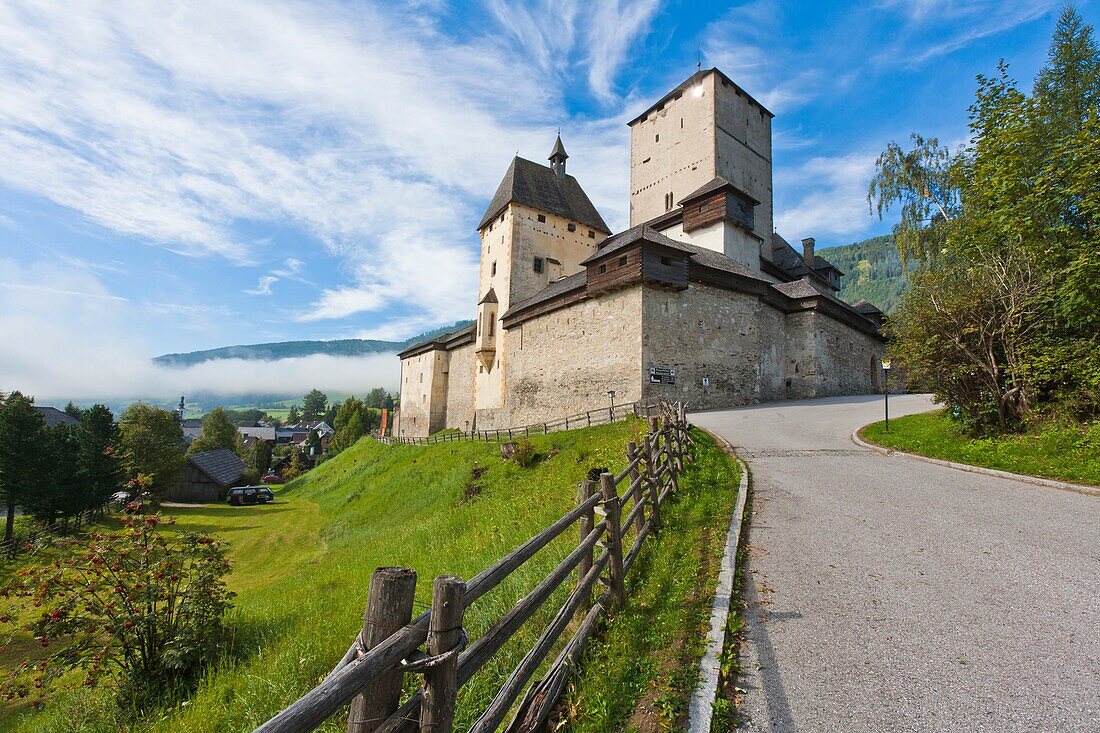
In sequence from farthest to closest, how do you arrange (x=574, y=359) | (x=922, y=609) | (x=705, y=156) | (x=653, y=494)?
(x=705, y=156) < (x=574, y=359) < (x=653, y=494) < (x=922, y=609)

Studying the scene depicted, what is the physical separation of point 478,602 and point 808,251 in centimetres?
3631

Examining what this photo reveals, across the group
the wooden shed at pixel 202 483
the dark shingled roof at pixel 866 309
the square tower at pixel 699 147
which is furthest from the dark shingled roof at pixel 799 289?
the wooden shed at pixel 202 483

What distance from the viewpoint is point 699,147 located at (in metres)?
31.4

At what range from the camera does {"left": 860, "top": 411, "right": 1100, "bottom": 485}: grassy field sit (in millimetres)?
8836

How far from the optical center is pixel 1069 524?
6293 millimetres

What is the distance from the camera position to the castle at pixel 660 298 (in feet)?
70.0

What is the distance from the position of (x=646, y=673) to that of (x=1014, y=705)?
2313 millimetres

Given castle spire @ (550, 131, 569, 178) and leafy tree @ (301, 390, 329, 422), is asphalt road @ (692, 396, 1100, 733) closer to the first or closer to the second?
castle spire @ (550, 131, 569, 178)

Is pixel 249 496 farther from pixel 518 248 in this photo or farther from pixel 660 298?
pixel 660 298

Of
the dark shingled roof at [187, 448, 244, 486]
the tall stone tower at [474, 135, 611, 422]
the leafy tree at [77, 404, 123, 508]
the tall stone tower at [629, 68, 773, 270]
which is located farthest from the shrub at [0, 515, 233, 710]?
the dark shingled roof at [187, 448, 244, 486]

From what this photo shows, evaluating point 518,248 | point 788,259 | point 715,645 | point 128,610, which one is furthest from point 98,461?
point 788,259

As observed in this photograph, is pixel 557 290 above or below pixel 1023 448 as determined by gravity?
above

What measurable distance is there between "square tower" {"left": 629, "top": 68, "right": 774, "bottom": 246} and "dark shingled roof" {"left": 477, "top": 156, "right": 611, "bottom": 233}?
4434 millimetres

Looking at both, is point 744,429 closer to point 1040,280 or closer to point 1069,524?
point 1040,280
